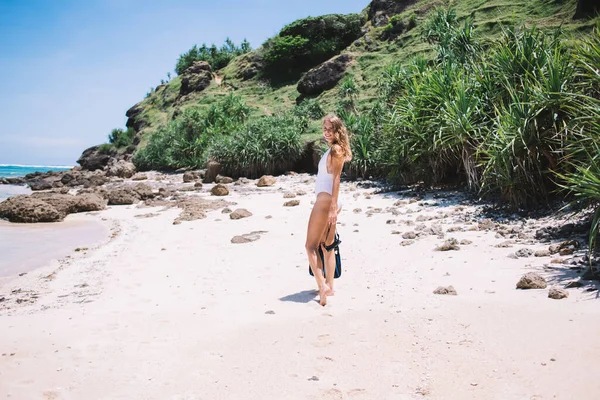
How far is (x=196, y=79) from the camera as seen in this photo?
48438mm

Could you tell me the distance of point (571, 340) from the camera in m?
3.11

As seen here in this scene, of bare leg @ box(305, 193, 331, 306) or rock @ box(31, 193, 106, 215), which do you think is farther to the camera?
rock @ box(31, 193, 106, 215)

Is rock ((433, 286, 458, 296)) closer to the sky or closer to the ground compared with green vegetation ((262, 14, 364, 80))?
closer to the ground

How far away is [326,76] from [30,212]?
27.0 metres

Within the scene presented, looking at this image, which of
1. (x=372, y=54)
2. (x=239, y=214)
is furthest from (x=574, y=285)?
(x=372, y=54)

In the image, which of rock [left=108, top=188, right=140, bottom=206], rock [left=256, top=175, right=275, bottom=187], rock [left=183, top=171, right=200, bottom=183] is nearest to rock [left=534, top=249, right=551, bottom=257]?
rock [left=256, top=175, right=275, bottom=187]

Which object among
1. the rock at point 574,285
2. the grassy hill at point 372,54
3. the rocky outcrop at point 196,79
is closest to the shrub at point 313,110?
the grassy hill at point 372,54

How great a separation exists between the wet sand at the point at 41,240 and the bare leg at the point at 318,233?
468cm

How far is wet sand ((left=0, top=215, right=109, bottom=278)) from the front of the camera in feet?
24.3

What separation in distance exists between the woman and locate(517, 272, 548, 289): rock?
1703 millimetres

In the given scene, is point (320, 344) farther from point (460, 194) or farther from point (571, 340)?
point (460, 194)

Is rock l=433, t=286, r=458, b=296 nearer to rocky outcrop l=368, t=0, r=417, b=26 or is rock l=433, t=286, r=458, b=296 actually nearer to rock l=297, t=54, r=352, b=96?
rock l=297, t=54, r=352, b=96

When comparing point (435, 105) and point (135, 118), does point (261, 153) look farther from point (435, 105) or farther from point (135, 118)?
point (135, 118)

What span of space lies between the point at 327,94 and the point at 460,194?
975 inches
